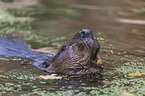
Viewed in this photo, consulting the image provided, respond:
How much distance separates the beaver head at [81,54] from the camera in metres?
4.33

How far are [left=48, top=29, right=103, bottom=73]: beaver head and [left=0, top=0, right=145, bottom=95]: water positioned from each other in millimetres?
187

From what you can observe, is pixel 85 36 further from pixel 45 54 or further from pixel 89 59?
pixel 45 54

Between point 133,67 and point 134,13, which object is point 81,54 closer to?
point 133,67

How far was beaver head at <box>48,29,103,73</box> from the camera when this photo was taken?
4.33 m

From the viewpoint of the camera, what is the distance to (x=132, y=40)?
23.5 feet

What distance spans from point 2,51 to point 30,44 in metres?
1.05

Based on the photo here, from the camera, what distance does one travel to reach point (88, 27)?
4.72 meters

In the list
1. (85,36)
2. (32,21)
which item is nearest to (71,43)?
(85,36)

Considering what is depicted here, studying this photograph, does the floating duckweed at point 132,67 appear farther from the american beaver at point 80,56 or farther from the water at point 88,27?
the american beaver at point 80,56

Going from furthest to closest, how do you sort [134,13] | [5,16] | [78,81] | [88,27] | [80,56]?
[134,13] → [5,16] → [88,27] → [80,56] → [78,81]

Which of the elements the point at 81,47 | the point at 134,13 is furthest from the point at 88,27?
the point at 134,13

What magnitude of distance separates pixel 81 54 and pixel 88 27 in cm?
60

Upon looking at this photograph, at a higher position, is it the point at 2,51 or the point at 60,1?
the point at 60,1

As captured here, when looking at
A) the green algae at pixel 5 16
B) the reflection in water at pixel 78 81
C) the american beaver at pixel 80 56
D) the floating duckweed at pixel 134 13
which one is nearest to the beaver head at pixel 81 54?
the american beaver at pixel 80 56
